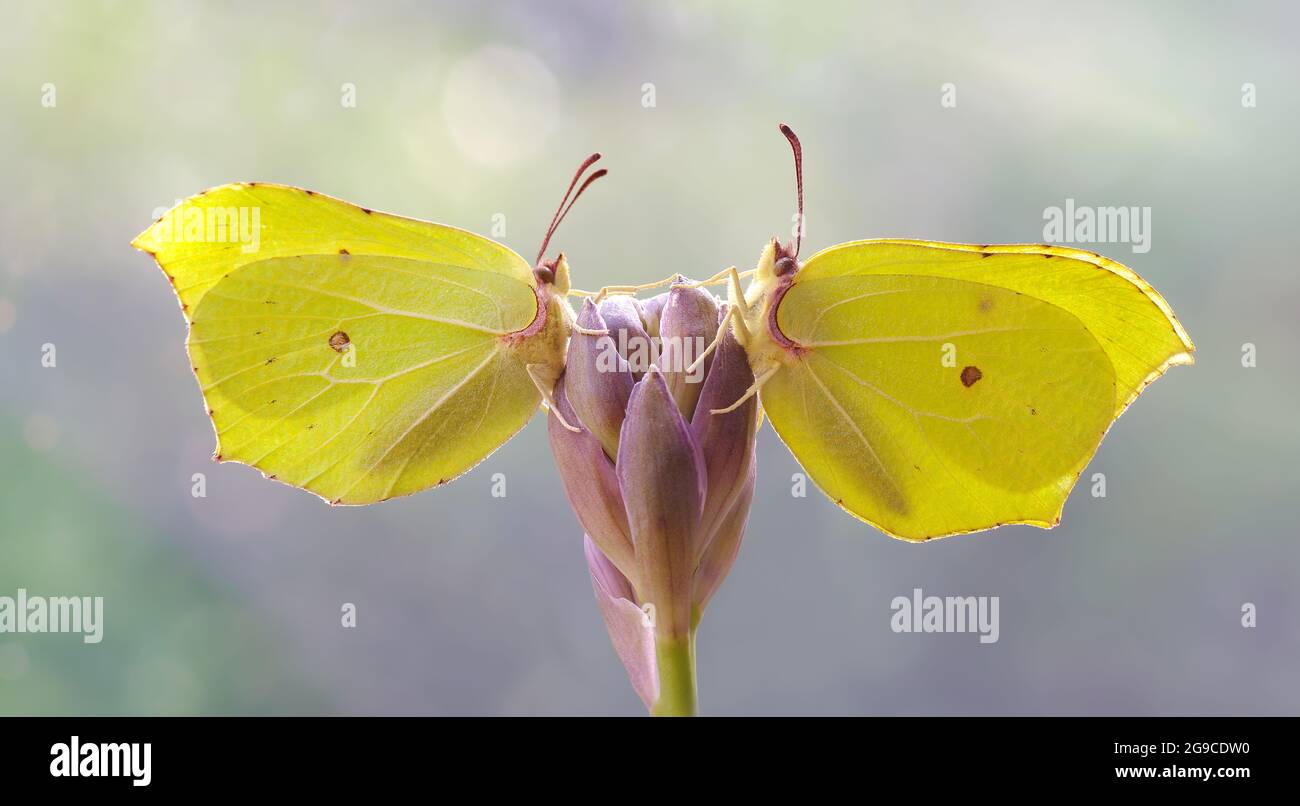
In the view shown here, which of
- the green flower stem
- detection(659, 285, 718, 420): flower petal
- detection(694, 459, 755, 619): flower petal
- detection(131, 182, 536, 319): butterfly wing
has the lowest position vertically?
the green flower stem

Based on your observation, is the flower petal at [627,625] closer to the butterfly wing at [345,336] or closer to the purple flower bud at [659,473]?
the purple flower bud at [659,473]

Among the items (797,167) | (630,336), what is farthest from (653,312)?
(797,167)

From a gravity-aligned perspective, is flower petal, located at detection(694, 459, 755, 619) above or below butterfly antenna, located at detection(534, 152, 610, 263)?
below

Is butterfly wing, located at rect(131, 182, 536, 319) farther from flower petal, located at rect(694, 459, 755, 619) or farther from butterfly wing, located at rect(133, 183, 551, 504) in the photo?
flower petal, located at rect(694, 459, 755, 619)

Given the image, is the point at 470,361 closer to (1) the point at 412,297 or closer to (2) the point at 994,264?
(1) the point at 412,297

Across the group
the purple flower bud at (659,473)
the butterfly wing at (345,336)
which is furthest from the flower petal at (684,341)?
the butterfly wing at (345,336)

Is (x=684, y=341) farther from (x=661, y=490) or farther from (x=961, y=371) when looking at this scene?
(x=961, y=371)

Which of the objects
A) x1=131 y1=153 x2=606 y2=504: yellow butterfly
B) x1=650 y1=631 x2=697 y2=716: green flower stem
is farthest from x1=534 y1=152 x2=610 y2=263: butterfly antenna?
x1=650 y1=631 x2=697 y2=716: green flower stem
